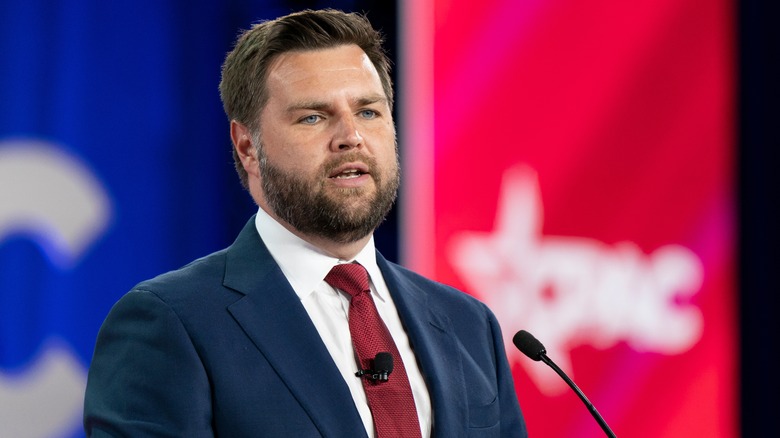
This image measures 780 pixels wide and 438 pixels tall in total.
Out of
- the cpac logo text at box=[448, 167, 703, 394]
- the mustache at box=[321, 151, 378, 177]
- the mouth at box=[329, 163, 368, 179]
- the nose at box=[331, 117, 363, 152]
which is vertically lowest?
the cpac logo text at box=[448, 167, 703, 394]

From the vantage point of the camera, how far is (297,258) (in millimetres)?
1923

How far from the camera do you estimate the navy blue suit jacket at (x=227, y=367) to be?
166 centimetres

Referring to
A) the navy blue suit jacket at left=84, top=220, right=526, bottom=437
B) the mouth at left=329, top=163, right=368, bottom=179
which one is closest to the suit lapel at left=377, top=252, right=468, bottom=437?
the navy blue suit jacket at left=84, top=220, right=526, bottom=437

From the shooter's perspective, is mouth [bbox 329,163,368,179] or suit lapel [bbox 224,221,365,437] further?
mouth [bbox 329,163,368,179]

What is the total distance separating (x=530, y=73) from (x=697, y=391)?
130 centimetres

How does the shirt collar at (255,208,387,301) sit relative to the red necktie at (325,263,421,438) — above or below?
above

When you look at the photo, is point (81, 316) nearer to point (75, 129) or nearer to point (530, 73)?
point (75, 129)

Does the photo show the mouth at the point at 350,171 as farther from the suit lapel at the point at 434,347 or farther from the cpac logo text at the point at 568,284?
the cpac logo text at the point at 568,284

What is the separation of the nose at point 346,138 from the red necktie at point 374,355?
0.22m

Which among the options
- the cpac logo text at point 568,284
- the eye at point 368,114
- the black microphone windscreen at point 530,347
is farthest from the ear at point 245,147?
the cpac logo text at point 568,284

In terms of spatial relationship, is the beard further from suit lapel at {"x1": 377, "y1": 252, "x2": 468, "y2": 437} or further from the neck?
suit lapel at {"x1": 377, "y1": 252, "x2": 468, "y2": 437}

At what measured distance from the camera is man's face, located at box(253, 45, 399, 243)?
6.21 ft

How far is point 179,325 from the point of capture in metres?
1.72

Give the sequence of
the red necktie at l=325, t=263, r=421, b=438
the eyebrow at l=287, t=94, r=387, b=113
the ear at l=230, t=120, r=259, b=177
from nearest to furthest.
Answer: the red necktie at l=325, t=263, r=421, b=438, the eyebrow at l=287, t=94, r=387, b=113, the ear at l=230, t=120, r=259, b=177
